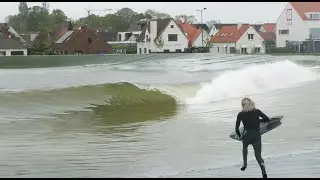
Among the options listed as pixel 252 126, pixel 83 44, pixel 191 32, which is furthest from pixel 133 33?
pixel 252 126

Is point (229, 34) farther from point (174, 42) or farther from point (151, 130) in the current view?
point (151, 130)

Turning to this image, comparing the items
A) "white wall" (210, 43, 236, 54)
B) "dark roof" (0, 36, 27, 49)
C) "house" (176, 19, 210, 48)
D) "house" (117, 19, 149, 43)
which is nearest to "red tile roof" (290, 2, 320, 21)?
"white wall" (210, 43, 236, 54)

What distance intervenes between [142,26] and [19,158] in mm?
92892

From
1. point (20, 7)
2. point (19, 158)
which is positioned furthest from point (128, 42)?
point (19, 158)

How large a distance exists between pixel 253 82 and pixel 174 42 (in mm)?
56684

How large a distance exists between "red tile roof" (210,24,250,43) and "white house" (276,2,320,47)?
221 inches

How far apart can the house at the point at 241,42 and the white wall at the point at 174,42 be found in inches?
200

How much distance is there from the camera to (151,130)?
52.2ft

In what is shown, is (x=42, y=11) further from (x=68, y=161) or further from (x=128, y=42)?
(x=68, y=161)

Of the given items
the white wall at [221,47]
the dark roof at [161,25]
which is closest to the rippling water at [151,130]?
the dark roof at [161,25]

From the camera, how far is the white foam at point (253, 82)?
97.3ft

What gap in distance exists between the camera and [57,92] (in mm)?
29609

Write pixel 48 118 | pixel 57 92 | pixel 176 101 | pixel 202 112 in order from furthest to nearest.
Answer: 1. pixel 57 92
2. pixel 176 101
3. pixel 202 112
4. pixel 48 118

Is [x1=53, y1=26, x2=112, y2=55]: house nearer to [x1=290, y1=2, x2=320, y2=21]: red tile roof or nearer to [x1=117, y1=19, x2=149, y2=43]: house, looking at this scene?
[x1=117, y1=19, x2=149, y2=43]: house
